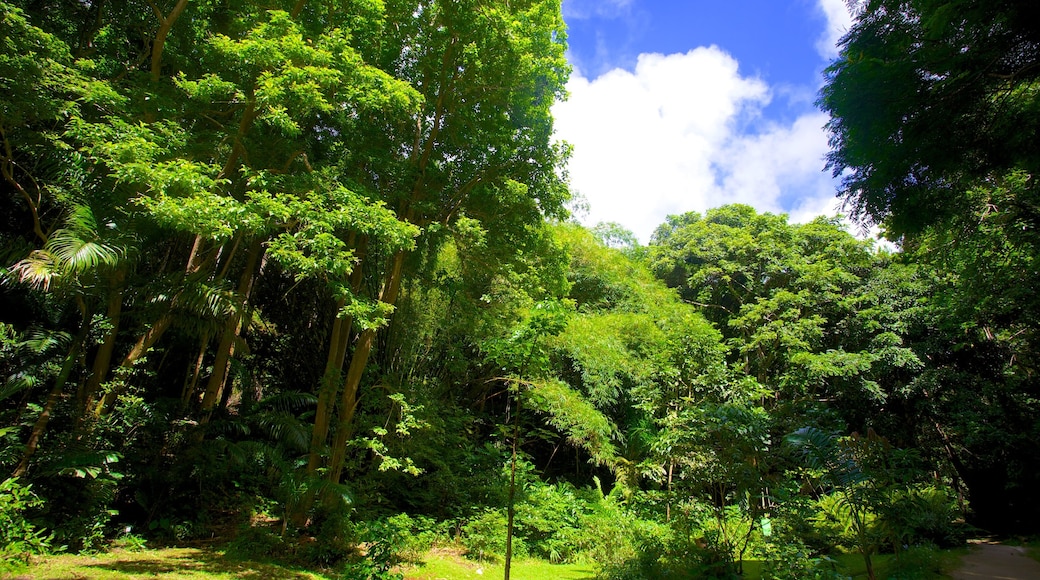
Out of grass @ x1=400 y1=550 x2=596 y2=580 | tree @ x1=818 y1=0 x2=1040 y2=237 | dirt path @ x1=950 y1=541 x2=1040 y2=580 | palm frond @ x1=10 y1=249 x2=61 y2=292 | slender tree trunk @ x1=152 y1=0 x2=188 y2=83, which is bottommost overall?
grass @ x1=400 y1=550 x2=596 y2=580

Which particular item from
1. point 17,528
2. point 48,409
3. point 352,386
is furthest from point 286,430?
point 17,528

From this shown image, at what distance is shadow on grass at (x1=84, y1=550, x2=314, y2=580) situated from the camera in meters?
4.55

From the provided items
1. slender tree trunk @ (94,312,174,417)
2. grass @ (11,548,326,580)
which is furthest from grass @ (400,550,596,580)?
slender tree trunk @ (94,312,174,417)

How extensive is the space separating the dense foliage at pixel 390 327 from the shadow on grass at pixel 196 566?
21.2 inches

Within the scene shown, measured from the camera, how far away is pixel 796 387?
12.6 m

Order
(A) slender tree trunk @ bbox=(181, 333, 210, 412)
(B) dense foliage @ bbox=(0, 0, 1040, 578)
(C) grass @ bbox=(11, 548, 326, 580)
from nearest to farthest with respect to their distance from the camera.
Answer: (C) grass @ bbox=(11, 548, 326, 580) < (B) dense foliage @ bbox=(0, 0, 1040, 578) < (A) slender tree trunk @ bbox=(181, 333, 210, 412)

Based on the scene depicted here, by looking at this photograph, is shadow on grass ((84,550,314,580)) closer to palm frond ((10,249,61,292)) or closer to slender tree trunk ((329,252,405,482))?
slender tree trunk ((329,252,405,482))

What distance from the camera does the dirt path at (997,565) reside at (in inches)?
236

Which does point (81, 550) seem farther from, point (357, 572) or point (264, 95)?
point (264, 95)

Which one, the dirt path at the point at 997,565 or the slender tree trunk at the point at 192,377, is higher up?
the slender tree trunk at the point at 192,377

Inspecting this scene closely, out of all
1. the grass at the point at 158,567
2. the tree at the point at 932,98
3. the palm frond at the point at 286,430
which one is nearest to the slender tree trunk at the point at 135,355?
the grass at the point at 158,567

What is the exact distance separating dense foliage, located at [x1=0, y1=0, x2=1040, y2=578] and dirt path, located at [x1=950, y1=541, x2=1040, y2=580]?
534 mm

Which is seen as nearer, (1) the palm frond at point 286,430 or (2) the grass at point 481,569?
(2) the grass at point 481,569

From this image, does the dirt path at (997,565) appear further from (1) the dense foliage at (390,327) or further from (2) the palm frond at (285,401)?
(2) the palm frond at (285,401)
